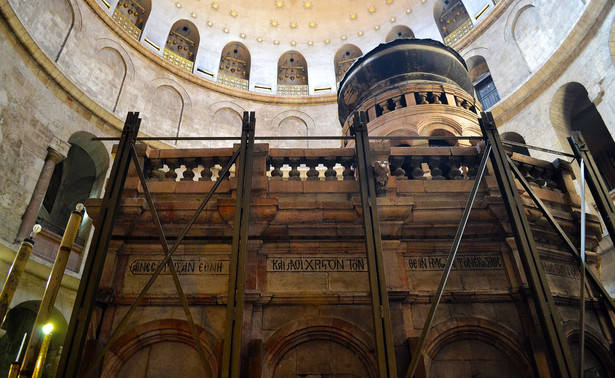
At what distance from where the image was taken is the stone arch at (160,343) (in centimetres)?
433

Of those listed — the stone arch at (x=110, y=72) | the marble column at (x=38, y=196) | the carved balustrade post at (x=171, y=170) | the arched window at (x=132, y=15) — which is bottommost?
the carved balustrade post at (x=171, y=170)

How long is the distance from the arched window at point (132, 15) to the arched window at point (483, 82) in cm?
1791

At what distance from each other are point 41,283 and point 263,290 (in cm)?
1035

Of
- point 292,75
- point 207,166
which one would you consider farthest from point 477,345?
point 292,75

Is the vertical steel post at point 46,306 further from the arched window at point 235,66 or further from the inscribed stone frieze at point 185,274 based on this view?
the arched window at point 235,66

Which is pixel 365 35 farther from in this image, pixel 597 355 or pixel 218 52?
pixel 597 355

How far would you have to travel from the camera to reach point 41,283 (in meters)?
11.6

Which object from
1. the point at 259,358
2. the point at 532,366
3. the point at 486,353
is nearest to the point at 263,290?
the point at 259,358

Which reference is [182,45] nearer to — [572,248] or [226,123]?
[226,123]

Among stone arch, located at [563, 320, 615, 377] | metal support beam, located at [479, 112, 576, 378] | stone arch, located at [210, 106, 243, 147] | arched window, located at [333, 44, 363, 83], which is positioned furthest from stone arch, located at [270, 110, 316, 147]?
stone arch, located at [563, 320, 615, 377]

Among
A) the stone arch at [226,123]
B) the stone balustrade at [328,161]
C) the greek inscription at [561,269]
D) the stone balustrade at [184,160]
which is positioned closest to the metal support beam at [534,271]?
the stone balustrade at [328,161]

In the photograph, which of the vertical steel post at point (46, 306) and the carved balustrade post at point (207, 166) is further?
the carved balustrade post at point (207, 166)

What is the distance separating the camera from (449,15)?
22.9 m

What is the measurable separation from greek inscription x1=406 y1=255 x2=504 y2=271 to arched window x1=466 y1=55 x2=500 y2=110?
16.1m
